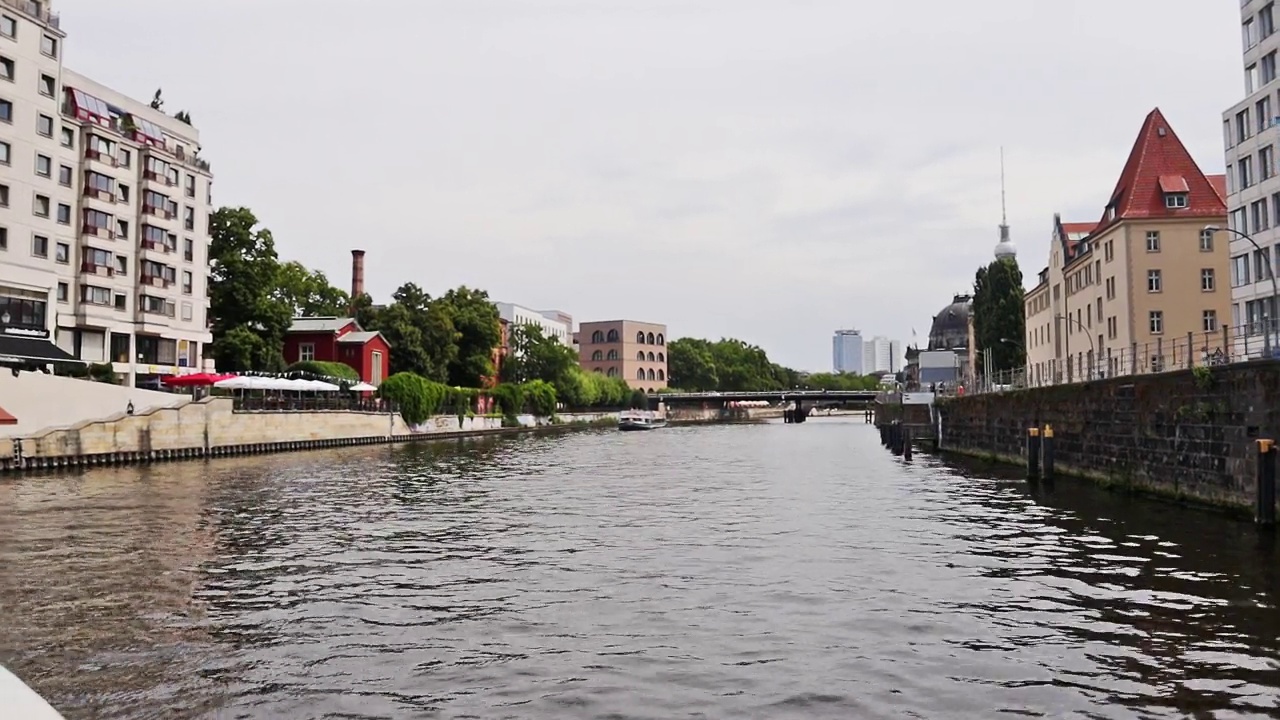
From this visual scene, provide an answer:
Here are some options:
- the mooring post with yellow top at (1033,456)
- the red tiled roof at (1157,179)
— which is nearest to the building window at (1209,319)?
the red tiled roof at (1157,179)

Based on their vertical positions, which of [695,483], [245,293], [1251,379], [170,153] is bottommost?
[695,483]

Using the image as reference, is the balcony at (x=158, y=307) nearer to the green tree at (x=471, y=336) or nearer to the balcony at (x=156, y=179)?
the balcony at (x=156, y=179)

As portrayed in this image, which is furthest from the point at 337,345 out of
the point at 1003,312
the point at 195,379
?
the point at 1003,312

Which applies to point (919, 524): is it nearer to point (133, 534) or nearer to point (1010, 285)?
point (133, 534)

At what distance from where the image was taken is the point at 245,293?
79.0 meters

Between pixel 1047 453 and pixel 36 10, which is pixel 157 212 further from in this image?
pixel 1047 453

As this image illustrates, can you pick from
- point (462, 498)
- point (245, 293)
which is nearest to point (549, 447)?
point (245, 293)

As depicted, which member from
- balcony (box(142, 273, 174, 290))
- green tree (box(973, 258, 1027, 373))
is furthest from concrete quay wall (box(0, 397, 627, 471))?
green tree (box(973, 258, 1027, 373))

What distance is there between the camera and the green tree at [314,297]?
A: 96.6m

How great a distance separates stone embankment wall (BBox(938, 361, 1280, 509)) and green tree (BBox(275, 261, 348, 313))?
74.3 m

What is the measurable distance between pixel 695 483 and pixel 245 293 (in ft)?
173

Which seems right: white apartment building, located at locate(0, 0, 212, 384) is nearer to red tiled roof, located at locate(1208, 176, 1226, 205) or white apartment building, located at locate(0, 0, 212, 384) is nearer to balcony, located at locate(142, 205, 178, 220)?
balcony, located at locate(142, 205, 178, 220)

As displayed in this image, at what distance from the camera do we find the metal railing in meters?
27.9

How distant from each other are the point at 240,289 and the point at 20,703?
79886 millimetres
